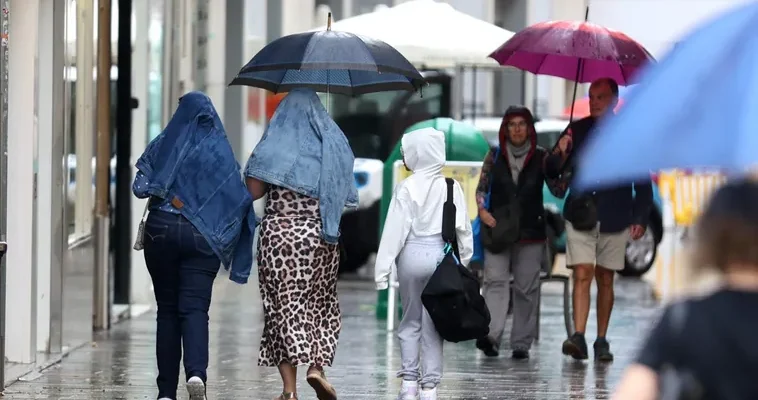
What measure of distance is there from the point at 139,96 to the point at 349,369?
4203 mm

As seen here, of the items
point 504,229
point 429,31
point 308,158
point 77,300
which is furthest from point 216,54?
point 308,158

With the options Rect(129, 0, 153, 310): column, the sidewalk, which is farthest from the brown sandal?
Rect(129, 0, 153, 310): column

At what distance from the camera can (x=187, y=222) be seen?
8172 millimetres

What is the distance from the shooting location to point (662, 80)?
335 cm

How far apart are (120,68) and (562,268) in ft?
24.2

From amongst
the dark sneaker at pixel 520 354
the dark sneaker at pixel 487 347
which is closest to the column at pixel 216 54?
the dark sneaker at pixel 487 347

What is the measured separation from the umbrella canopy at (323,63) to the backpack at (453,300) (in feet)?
2.98

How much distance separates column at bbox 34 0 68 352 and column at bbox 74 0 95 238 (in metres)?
0.92

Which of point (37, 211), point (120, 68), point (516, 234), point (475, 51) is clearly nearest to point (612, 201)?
point (516, 234)

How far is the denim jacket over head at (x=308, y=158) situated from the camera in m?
8.32

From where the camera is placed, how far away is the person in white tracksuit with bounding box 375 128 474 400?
864 centimetres

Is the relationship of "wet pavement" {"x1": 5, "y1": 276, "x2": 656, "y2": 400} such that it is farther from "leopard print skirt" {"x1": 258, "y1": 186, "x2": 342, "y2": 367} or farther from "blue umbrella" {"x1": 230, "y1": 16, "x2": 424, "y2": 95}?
"blue umbrella" {"x1": 230, "y1": 16, "x2": 424, "y2": 95}

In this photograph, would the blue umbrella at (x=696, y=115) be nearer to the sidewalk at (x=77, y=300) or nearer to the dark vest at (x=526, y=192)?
the sidewalk at (x=77, y=300)

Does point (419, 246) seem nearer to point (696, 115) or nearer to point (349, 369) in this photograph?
point (349, 369)
